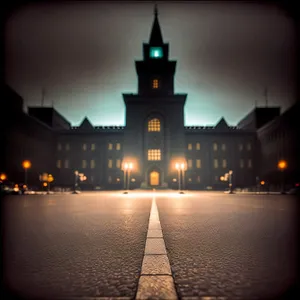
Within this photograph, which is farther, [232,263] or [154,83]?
[154,83]

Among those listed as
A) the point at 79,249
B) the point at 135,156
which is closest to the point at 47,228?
the point at 79,249

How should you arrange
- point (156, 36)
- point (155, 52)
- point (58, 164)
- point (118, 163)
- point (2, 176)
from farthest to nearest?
point (58, 164) → point (118, 163) → point (156, 36) → point (155, 52) → point (2, 176)

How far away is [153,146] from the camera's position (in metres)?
42.7

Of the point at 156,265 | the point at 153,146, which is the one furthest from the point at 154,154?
the point at 156,265

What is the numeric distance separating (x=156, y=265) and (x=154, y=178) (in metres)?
40.2

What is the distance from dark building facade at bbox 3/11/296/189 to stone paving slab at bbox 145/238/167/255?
36.2 metres

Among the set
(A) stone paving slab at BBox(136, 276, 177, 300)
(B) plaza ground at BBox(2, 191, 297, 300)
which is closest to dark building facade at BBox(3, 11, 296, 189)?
(B) plaza ground at BBox(2, 191, 297, 300)

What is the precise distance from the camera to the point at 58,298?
6.39ft

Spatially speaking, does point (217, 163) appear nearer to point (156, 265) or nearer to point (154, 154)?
point (154, 154)

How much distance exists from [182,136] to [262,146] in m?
16.8

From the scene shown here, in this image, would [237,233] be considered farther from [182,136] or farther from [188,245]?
[182,136]

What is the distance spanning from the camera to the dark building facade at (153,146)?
42.2 meters

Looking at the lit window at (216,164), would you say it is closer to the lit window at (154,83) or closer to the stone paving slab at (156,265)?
the lit window at (154,83)

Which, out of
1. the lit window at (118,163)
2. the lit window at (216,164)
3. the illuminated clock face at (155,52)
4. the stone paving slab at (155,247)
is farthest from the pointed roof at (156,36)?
the stone paving slab at (155,247)
